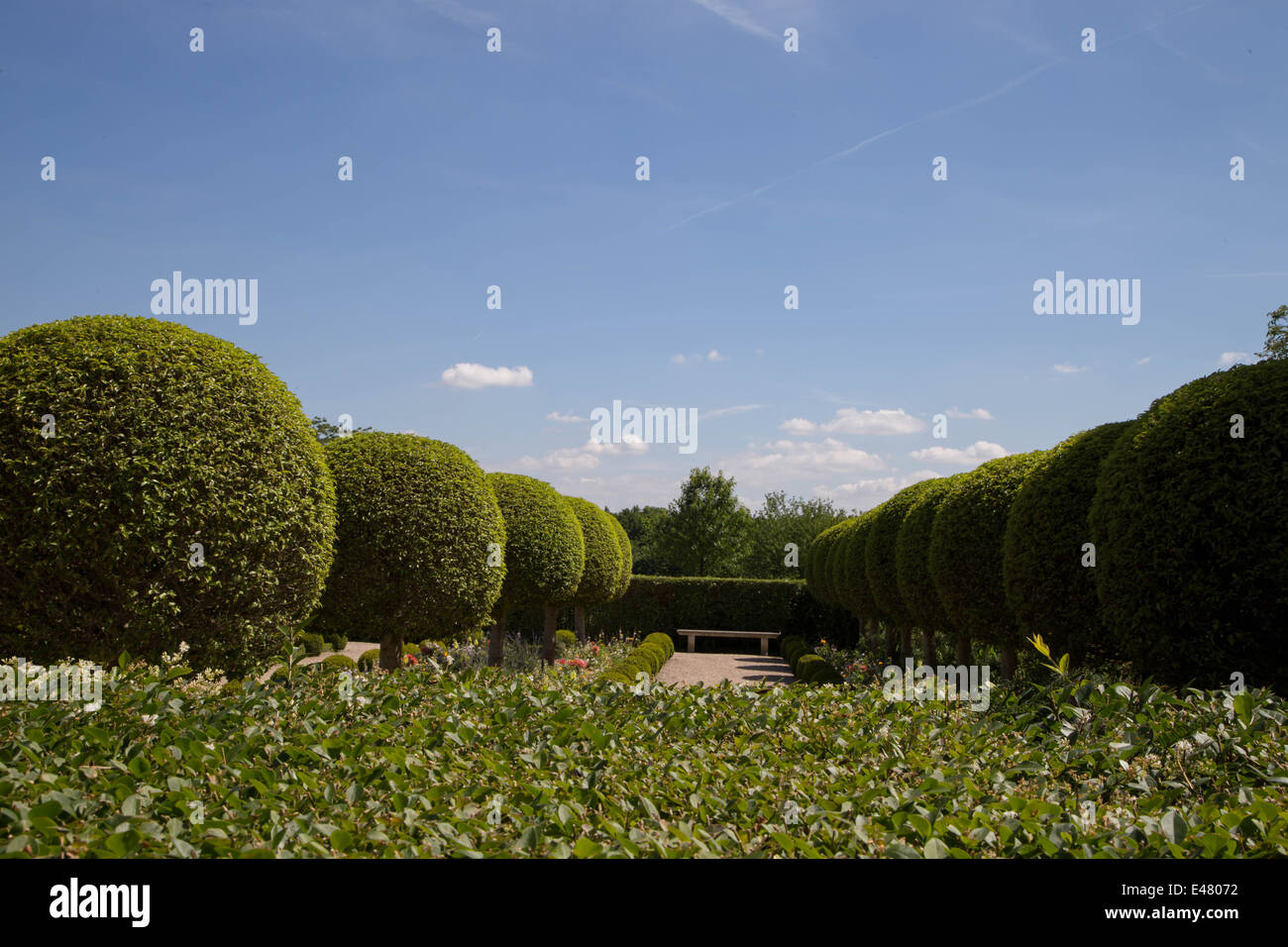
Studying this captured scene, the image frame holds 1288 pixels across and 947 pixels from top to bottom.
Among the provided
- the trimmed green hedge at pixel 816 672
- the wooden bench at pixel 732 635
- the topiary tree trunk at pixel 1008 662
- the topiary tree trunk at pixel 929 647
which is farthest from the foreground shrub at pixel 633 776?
the wooden bench at pixel 732 635

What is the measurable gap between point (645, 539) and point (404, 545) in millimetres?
46811

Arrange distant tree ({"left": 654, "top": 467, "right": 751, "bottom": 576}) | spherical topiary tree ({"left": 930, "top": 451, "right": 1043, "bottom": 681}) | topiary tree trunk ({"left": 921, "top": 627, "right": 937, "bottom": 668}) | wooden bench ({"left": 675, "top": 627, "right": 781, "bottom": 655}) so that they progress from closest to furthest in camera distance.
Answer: spherical topiary tree ({"left": 930, "top": 451, "right": 1043, "bottom": 681})
topiary tree trunk ({"left": 921, "top": 627, "right": 937, "bottom": 668})
wooden bench ({"left": 675, "top": 627, "right": 781, "bottom": 655})
distant tree ({"left": 654, "top": 467, "right": 751, "bottom": 576})

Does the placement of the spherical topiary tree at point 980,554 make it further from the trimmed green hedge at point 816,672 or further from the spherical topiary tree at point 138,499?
the spherical topiary tree at point 138,499

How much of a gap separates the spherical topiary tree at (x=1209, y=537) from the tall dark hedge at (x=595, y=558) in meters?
14.8

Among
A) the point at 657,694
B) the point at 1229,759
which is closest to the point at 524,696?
the point at 657,694

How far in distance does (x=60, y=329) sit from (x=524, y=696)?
17.2ft

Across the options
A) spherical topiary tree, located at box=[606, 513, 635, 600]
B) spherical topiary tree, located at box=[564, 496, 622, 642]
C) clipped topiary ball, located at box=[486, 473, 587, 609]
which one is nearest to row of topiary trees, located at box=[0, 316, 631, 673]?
clipped topiary ball, located at box=[486, 473, 587, 609]

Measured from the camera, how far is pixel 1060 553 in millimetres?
7980

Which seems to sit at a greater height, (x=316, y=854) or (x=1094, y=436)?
(x=1094, y=436)

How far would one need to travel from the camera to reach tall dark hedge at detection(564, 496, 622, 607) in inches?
803

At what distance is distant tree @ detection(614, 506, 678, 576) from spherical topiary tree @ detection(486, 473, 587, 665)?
59.9ft

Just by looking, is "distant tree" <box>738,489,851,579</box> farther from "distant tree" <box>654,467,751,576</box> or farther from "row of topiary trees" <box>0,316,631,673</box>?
"row of topiary trees" <box>0,316,631,673</box>
